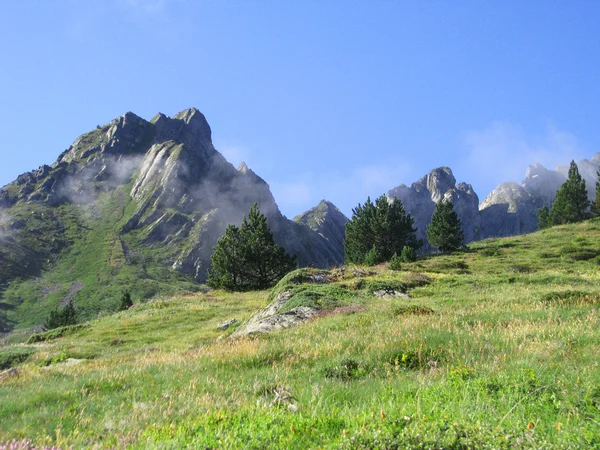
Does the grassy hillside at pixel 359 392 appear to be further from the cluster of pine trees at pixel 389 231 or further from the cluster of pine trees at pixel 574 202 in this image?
the cluster of pine trees at pixel 574 202

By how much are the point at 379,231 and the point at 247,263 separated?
24087 millimetres

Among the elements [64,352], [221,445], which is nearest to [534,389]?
[221,445]

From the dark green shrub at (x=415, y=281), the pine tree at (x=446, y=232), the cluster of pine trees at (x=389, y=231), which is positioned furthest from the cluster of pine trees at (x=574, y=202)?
the dark green shrub at (x=415, y=281)

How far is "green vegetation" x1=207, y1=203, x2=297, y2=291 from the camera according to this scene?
51219 millimetres

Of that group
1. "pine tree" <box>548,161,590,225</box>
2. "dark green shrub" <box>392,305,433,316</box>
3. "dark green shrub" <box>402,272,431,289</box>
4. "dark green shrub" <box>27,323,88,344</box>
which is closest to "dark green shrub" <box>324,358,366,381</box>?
"dark green shrub" <box>392,305,433,316</box>

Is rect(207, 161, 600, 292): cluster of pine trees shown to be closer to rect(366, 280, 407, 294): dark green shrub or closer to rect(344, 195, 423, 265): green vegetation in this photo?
rect(344, 195, 423, 265): green vegetation

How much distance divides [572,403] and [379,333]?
5.71m

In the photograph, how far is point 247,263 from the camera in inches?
2034

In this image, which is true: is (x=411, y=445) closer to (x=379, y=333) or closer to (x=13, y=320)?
(x=379, y=333)

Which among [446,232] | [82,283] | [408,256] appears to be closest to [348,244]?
[446,232]

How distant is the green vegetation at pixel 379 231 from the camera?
6419cm

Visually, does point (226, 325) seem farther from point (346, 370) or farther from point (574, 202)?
point (574, 202)

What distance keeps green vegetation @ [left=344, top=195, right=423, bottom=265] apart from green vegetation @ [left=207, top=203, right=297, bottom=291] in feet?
54.1

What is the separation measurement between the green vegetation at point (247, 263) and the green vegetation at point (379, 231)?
54.1 feet
